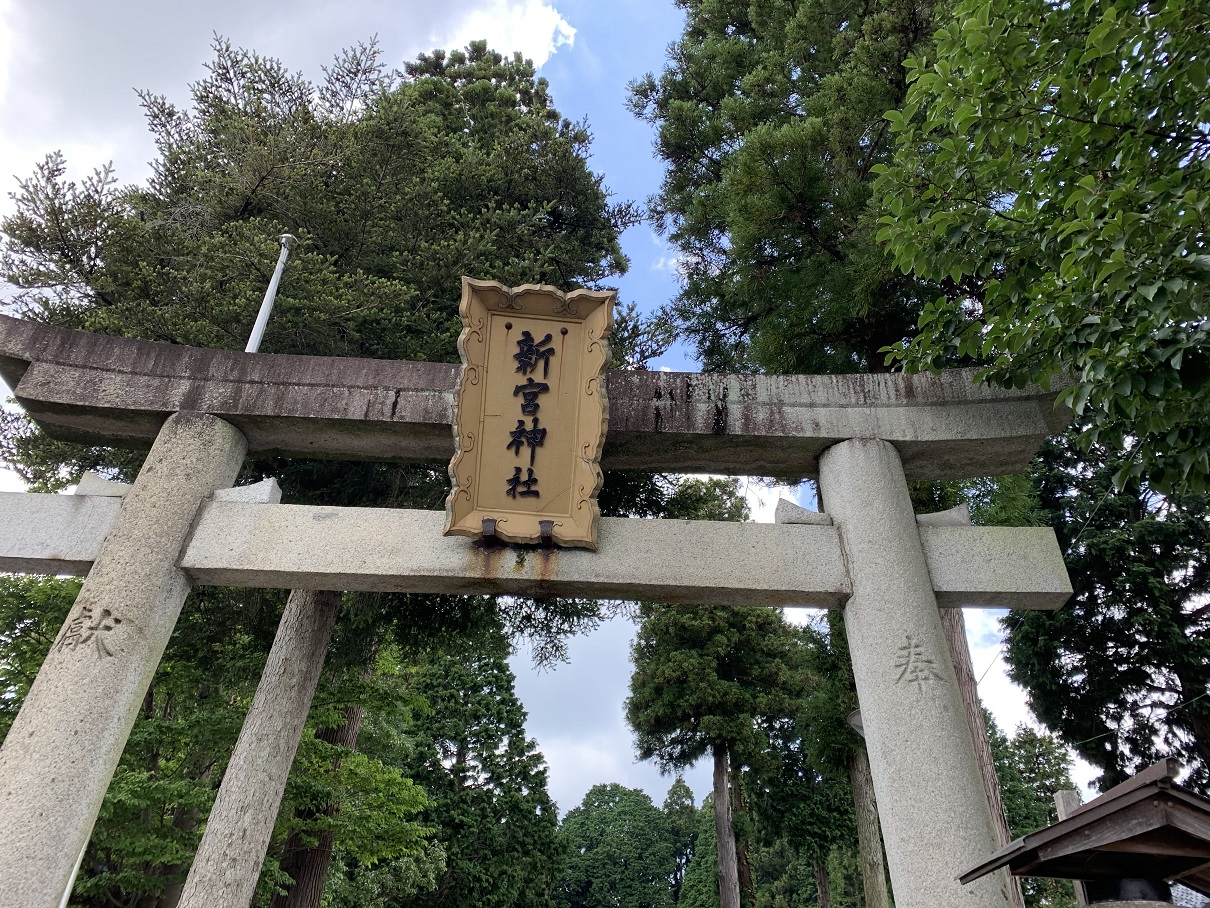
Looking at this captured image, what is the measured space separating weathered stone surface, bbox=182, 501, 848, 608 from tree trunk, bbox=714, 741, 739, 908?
576 inches

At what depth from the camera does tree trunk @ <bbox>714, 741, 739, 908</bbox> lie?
16.8 meters

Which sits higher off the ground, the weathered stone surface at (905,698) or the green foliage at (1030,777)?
the green foliage at (1030,777)

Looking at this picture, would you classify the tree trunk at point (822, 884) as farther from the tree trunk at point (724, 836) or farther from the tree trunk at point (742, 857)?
the tree trunk at point (724, 836)

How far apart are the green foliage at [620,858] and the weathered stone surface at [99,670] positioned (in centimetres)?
2970

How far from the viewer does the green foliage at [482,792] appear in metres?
17.8

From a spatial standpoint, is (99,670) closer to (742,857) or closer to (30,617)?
(30,617)

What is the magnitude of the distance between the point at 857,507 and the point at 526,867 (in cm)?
1750

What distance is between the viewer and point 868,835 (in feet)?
41.9

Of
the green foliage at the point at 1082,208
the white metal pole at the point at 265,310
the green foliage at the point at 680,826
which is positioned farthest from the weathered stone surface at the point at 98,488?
the green foliage at the point at 680,826

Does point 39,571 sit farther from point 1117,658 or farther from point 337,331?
point 1117,658

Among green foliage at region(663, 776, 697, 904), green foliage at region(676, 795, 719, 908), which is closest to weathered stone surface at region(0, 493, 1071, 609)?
green foliage at region(676, 795, 719, 908)

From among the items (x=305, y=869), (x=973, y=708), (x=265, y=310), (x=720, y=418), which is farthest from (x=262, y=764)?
(x=973, y=708)

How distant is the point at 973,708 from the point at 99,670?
6516mm

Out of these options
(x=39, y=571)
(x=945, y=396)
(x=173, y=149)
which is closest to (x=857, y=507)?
(x=945, y=396)
